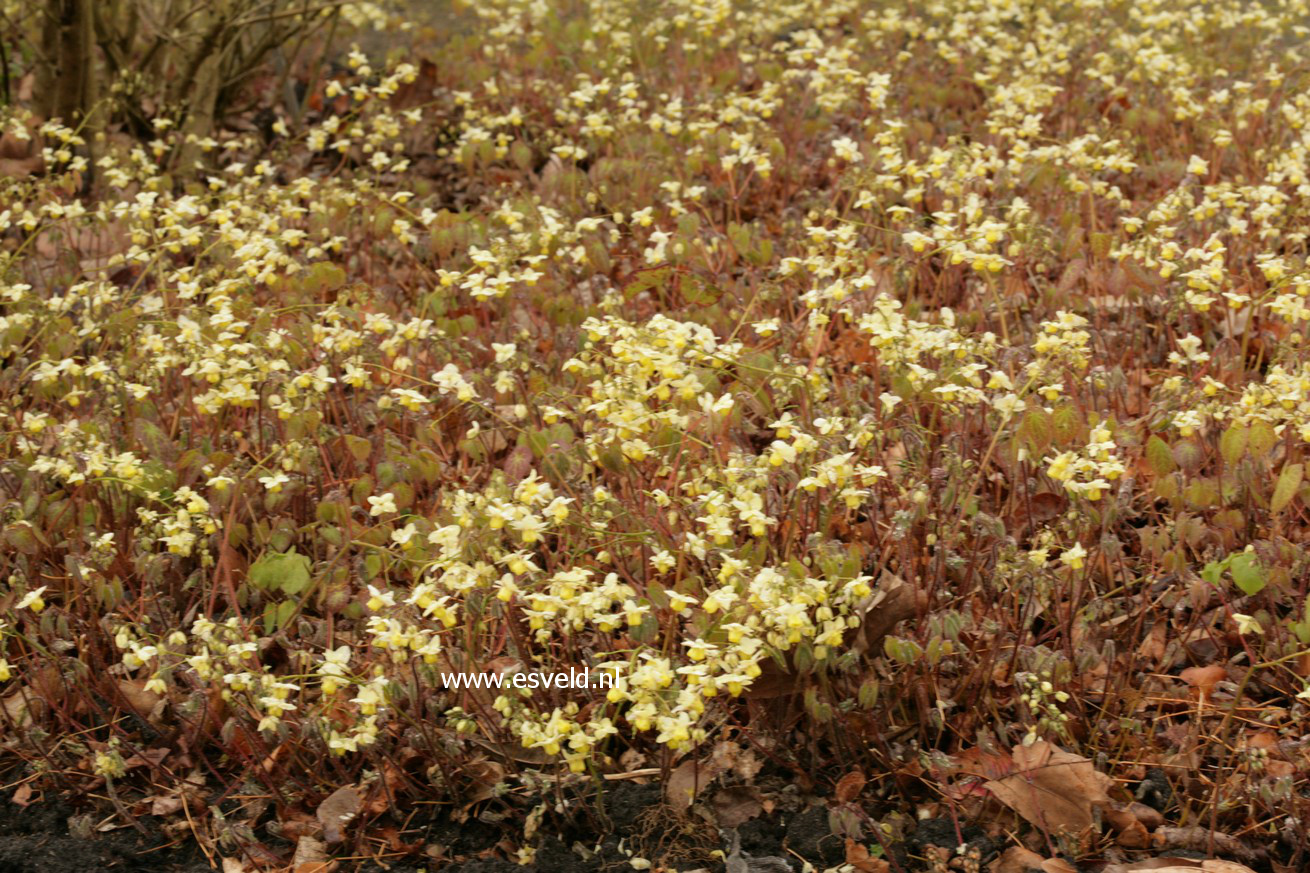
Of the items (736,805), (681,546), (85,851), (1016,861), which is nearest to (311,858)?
(85,851)

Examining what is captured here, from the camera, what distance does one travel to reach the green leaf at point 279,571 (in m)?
3.10

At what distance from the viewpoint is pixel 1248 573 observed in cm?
278

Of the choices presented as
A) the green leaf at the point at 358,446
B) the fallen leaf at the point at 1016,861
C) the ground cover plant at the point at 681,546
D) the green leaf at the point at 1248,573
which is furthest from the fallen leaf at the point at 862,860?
the green leaf at the point at 358,446

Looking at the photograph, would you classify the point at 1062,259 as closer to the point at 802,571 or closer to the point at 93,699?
the point at 802,571

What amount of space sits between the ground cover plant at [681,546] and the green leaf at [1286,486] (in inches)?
0.4

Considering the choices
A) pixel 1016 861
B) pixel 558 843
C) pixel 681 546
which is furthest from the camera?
pixel 681 546

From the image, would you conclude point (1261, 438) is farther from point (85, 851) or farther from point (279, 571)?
point (85, 851)

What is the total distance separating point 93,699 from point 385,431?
3.04 ft

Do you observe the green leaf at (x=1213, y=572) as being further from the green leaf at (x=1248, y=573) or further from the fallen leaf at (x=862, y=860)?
the fallen leaf at (x=862, y=860)

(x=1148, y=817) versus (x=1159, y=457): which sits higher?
(x=1159, y=457)

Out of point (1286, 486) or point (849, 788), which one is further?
point (1286, 486)

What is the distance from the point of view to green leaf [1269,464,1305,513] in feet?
9.61

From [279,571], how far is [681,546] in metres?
0.96

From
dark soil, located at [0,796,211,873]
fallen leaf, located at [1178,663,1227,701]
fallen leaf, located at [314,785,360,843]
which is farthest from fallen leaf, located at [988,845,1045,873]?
dark soil, located at [0,796,211,873]
